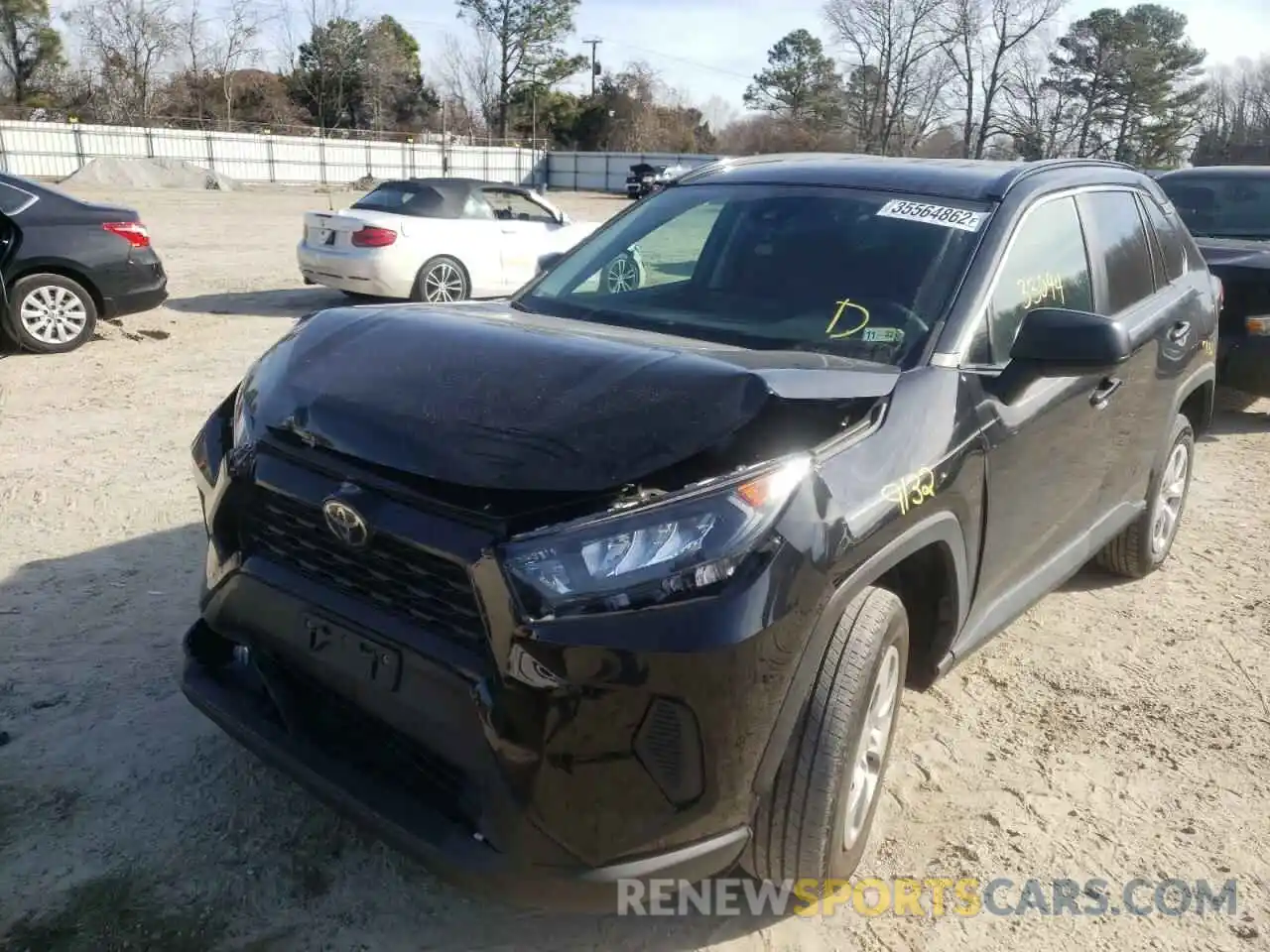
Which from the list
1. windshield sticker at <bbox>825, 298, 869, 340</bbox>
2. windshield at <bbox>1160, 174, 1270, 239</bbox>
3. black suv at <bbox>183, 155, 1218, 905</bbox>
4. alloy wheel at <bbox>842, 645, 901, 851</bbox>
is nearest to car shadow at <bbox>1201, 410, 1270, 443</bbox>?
windshield at <bbox>1160, 174, 1270, 239</bbox>

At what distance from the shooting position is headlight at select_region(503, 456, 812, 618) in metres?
2.11

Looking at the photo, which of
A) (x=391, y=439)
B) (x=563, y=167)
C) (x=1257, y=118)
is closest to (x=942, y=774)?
(x=391, y=439)

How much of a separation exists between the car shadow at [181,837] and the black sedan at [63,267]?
5712mm

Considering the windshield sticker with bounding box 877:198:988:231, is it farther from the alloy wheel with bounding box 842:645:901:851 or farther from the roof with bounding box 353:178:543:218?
the roof with bounding box 353:178:543:218

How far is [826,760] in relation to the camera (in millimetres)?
2402

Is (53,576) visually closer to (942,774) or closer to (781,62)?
(942,774)

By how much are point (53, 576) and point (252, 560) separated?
2.40 meters

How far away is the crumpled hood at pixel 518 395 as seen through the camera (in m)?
2.28

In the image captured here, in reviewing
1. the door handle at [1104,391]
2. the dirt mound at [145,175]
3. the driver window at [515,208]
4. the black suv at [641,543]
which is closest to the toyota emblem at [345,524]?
the black suv at [641,543]

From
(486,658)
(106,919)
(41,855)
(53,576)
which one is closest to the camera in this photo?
(486,658)

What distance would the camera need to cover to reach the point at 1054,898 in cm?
284

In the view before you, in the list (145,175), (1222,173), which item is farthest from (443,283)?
(145,175)

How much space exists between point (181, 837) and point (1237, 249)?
26.4 ft

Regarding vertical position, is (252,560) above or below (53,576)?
above
